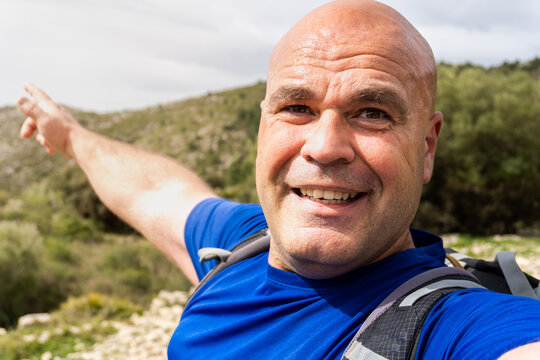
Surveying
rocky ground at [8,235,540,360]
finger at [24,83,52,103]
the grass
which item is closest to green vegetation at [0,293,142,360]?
rocky ground at [8,235,540,360]

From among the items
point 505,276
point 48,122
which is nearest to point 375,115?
point 505,276

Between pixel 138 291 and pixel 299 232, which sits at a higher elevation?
pixel 299 232

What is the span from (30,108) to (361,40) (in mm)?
2164

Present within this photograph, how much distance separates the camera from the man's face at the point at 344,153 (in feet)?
3.88

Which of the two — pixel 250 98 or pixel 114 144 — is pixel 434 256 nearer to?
pixel 114 144

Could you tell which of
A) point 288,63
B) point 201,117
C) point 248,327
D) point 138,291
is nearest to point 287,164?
point 288,63

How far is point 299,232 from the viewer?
4.03ft

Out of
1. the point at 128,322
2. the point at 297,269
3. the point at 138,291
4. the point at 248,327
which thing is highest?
the point at 297,269

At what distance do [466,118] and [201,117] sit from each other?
33567mm

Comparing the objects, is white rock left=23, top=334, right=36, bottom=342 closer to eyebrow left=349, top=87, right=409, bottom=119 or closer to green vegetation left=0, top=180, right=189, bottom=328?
green vegetation left=0, top=180, right=189, bottom=328

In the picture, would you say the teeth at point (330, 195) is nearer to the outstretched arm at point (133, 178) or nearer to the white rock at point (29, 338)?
the outstretched arm at point (133, 178)

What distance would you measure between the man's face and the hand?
5.86 feet

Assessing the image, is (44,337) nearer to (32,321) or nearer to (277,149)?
(32,321)

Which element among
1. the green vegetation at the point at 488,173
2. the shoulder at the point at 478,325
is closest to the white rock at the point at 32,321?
the shoulder at the point at 478,325
